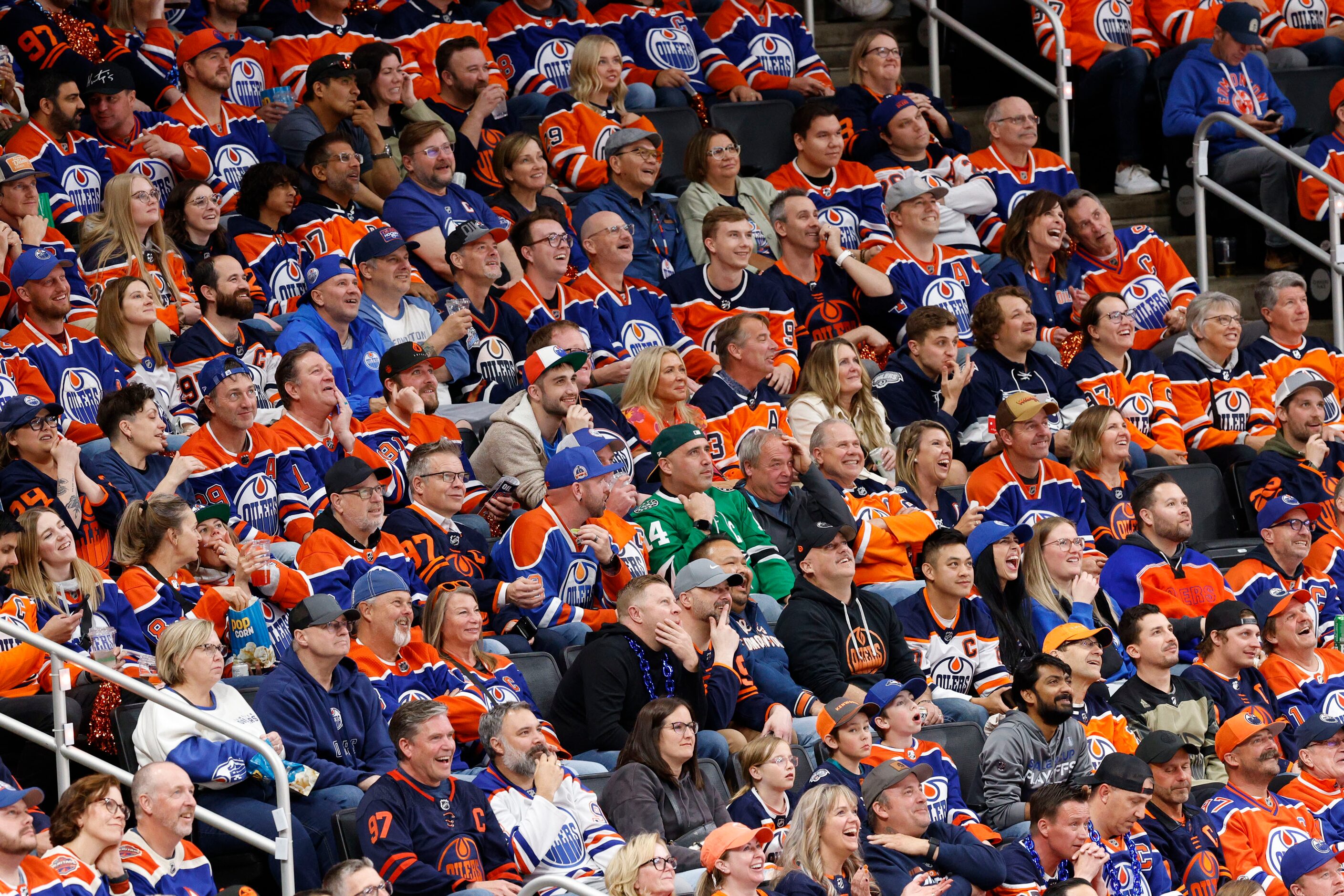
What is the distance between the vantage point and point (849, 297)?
1052 centimetres

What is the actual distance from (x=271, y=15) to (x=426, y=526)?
4089mm

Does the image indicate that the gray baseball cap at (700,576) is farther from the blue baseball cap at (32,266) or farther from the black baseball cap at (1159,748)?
the blue baseball cap at (32,266)

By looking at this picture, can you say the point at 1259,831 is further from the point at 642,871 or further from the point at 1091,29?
the point at 1091,29

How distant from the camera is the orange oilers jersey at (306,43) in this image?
35.3 ft

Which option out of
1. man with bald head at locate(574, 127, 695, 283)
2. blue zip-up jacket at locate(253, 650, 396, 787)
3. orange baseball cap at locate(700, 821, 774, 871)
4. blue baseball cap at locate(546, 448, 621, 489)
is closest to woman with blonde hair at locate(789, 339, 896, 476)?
Result: man with bald head at locate(574, 127, 695, 283)

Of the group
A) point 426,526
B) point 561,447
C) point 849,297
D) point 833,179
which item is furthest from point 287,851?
point 833,179

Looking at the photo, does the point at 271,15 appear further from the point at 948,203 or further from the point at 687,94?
the point at 948,203

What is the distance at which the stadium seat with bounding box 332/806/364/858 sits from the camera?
6.57 m

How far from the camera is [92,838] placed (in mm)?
6070

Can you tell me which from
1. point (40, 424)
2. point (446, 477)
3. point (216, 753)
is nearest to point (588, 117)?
point (446, 477)

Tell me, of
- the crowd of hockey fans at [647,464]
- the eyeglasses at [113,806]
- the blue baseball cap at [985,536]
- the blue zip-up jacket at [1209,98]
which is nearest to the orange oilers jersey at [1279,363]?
the crowd of hockey fans at [647,464]

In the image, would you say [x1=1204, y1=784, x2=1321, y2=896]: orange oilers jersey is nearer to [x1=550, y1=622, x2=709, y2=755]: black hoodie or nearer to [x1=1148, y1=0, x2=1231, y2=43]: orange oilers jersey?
[x1=550, y1=622, x2=709, y2=755]: black hoodie

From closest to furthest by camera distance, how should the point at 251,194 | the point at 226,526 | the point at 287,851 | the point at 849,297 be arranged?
the point at 287,851, the point at 226,526, the point at 251,194, the point at 849,297

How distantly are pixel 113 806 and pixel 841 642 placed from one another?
9.68ft
